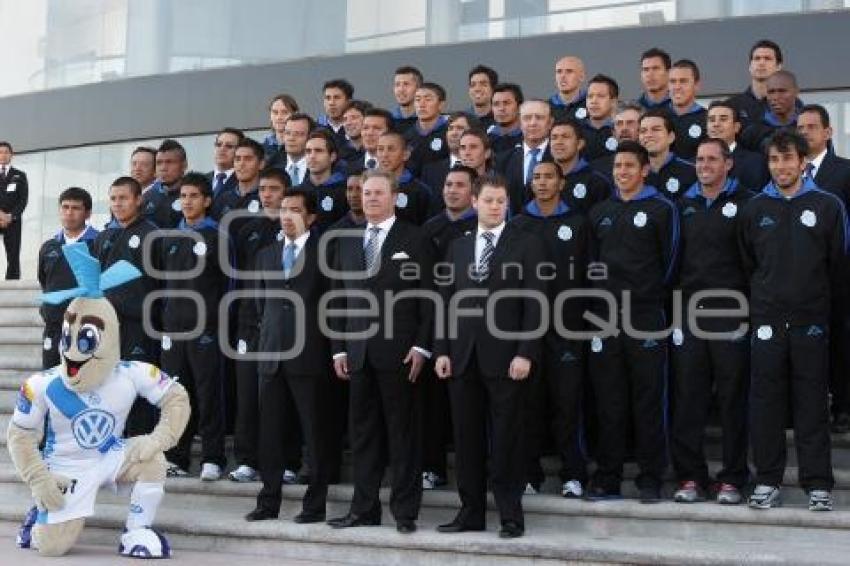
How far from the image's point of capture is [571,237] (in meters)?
7.48

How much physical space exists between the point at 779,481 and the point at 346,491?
259 cm

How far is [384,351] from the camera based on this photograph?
23.5 ft

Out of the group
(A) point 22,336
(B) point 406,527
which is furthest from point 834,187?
(A) point 22,336

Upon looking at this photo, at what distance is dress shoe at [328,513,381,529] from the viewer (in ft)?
23.6

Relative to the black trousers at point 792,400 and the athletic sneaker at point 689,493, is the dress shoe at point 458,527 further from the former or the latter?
the black trousers at point 792,400

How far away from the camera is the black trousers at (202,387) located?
827cm

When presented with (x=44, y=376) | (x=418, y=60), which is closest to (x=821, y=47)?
(x=418, y=60)

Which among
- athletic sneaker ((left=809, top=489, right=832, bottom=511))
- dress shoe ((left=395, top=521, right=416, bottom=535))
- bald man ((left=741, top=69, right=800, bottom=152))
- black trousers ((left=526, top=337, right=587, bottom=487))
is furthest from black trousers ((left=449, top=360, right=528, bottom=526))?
bald man ((left=741, top=69, right=800, bottom=152))

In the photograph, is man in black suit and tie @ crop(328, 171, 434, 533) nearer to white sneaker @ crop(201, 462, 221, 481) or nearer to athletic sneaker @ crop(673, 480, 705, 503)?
Answer: white sneaker @ crop(201, 462, 221, 481)

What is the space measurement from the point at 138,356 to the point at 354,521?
7.57ft

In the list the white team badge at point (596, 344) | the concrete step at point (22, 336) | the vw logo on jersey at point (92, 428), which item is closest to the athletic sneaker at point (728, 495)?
the white team badge at point (596, 344)

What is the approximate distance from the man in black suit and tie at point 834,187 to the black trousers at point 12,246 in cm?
952

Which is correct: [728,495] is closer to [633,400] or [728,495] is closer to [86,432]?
[633,400]

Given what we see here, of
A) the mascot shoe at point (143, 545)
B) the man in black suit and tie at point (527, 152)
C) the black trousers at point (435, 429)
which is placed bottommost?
the mascot shoe at point (143, 545)
